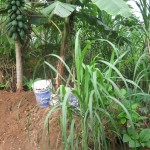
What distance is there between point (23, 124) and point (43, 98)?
36 centimetres

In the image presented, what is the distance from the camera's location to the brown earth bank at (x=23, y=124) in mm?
3041

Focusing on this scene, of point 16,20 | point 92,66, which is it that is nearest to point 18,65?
point 16,20

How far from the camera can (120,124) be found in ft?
9.00

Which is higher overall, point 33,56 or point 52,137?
point 33,56

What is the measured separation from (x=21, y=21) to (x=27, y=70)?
1.01 meters

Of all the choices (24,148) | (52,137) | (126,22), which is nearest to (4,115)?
(24,148)

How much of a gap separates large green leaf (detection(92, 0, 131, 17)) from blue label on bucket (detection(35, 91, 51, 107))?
1.12 metres

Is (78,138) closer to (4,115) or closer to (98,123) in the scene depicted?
(98,123)

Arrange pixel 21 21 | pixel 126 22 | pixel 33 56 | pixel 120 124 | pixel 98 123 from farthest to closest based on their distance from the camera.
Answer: pixel 33 56, pixel 126 22, pixel 21 21, pixel 120 124, pixel 98 123

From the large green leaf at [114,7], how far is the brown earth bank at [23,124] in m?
1.15

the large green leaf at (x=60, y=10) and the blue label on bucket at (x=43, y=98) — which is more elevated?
the large green leaf at (x=60, y=10)

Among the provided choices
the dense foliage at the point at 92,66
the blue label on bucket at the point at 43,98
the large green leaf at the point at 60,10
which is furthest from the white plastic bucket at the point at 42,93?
the large green leaf at the point at 60,10

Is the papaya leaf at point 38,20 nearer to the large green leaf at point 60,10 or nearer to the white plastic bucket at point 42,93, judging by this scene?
the large green leaf at point 60,10

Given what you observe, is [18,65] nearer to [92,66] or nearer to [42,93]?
[42,93]
